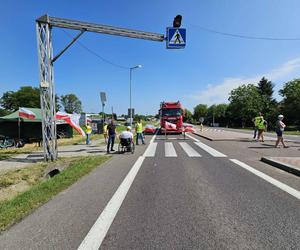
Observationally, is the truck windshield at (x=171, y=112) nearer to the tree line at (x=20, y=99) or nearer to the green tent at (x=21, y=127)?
the green tent at (x=21, y=127)

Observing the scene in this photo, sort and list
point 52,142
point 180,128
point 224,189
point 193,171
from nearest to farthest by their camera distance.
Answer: point 224,189 < point 193,171 < point 52,142 < point 180,128

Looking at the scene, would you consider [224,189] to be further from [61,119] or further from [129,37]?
[61,119]

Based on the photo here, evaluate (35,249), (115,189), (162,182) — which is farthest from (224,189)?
(35,249)

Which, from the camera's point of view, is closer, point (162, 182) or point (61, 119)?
point (162, 182)

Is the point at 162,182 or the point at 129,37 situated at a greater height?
the point at 129,37

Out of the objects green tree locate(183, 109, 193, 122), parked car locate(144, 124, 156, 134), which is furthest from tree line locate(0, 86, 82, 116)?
parked car locate(144, 124, 156, 134)

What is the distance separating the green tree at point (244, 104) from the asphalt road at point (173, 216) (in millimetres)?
80853

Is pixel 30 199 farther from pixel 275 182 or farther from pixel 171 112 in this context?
pixel 171 112

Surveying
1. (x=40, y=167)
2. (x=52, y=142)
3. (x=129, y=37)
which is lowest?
(x=40, y=167)

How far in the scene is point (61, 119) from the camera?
901 inches

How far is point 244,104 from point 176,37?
79716mm

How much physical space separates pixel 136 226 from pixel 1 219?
7.48 feet

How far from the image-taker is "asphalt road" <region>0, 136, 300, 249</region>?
3.44 m

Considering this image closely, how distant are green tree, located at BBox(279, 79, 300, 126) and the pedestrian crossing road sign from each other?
6237 centimetres
